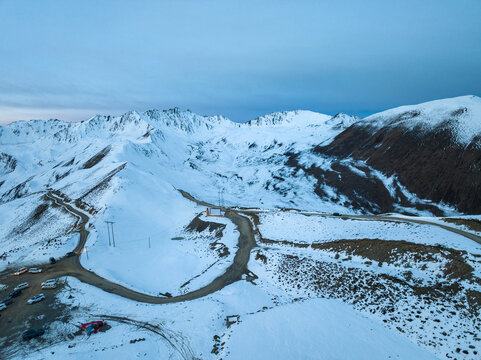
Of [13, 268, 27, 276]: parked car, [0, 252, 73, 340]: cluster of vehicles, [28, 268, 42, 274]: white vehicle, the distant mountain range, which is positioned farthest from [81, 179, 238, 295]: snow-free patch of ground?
the distant mountain range

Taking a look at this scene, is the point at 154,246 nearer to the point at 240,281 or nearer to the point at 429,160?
the point at 240,281

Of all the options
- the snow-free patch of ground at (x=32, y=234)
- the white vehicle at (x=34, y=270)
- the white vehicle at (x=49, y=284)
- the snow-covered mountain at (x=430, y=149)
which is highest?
the snow-covered mountain at (x=430, y=149)

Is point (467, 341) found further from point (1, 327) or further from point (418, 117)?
point (418, 117)

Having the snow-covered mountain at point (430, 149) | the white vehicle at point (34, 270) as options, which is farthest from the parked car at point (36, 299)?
the snow-covered mountain at point (430, 149)

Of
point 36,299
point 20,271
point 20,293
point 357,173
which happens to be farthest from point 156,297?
point 357,173

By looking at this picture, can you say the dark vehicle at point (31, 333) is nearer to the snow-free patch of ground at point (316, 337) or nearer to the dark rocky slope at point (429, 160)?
the snow-free patch of ground at point (316, 337)

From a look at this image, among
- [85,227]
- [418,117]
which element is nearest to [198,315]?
[85,227]
